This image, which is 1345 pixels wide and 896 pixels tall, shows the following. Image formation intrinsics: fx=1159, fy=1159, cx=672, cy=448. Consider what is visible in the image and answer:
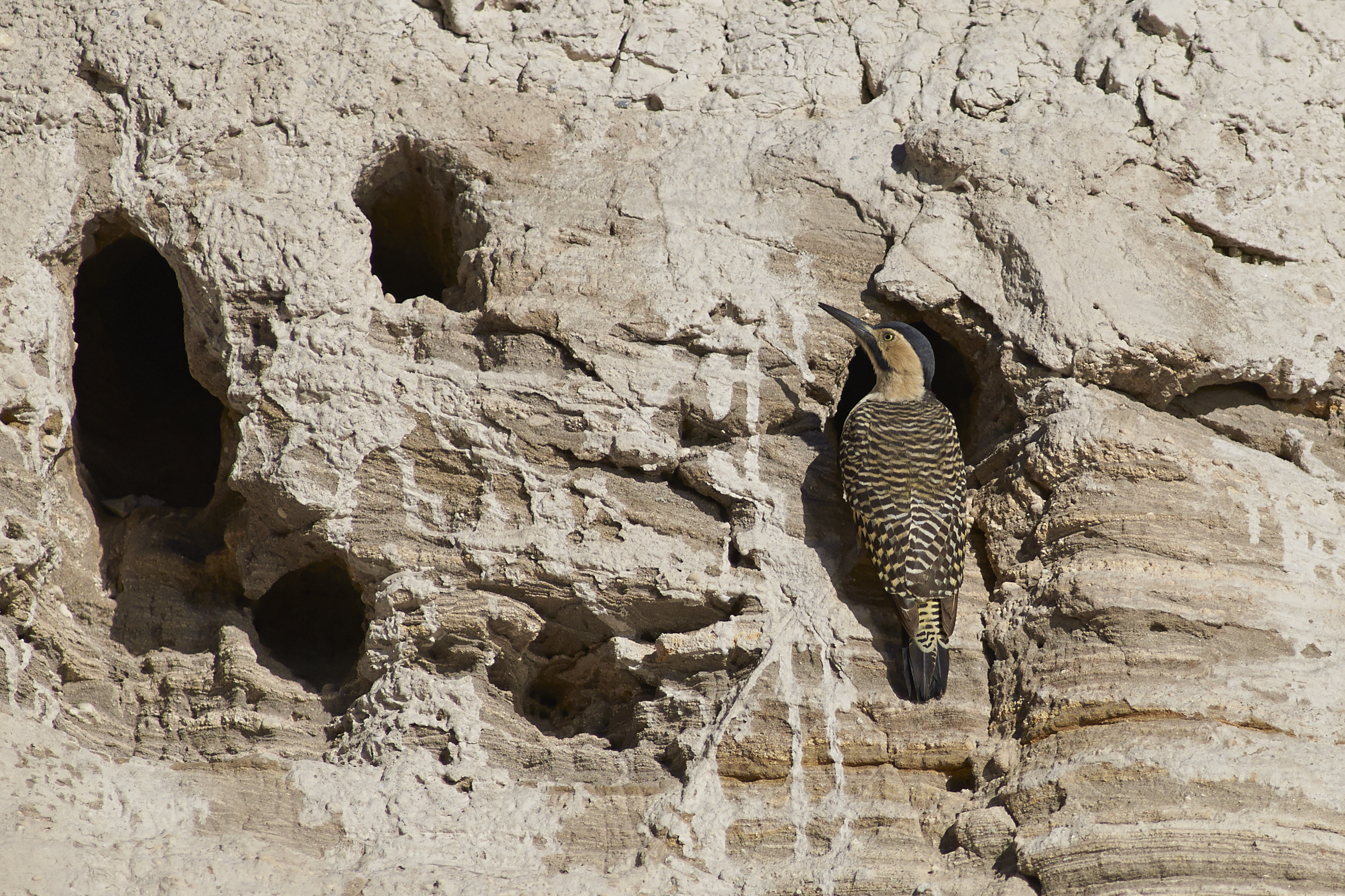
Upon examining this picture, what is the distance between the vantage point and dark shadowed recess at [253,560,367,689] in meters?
5.16

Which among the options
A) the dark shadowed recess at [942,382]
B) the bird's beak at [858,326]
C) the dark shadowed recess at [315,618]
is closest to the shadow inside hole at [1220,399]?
the dark shadowed recess at [942,382]

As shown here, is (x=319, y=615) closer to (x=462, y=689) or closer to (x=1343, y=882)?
(x=462, y=689)

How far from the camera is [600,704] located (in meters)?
4.43

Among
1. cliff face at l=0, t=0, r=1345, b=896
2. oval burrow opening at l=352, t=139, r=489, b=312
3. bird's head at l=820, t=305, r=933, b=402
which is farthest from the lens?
oval burrow opening at l=352, t=139, r=489, b=312

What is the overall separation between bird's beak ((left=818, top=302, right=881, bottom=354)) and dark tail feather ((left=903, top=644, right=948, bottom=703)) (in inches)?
47.8

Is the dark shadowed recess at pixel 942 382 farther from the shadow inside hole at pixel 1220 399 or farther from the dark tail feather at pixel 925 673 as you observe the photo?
the dark tail feather at pixel 925 673

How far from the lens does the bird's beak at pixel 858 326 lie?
4.48 metres

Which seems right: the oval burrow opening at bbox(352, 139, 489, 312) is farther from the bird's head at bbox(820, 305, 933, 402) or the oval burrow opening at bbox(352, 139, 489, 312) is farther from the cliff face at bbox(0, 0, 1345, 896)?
the bird's head at bbox(820, 305, 933, 402)

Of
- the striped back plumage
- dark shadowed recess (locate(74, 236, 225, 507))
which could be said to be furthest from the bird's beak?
dark shadowed recess (locate(74, 236, 225, 507))

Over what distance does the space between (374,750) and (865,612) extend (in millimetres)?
1847

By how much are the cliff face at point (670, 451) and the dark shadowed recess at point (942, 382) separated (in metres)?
0.76

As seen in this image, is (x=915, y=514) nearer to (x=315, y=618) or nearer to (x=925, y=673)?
(x=925, y=673)

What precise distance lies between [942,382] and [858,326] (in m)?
1.34

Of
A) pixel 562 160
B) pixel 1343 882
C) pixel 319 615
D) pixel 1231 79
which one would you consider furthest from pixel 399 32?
pixel 1343 882
